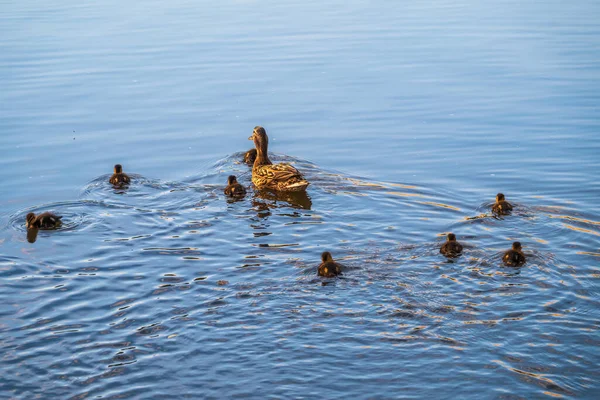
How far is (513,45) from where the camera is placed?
24.8 m

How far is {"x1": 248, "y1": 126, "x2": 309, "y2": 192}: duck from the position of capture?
1366cm

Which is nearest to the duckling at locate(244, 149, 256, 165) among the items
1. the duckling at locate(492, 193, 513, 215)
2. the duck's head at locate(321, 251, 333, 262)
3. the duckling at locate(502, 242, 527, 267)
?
the duckling at locate(492, 193, 513, 215)

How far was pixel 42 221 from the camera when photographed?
39.4 feet

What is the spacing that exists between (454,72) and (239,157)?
8030 mm

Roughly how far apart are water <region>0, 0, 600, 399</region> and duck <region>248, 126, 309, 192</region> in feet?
1.29

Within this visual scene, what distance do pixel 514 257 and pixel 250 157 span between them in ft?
22.7

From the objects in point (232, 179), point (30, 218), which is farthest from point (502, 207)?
point (30, 218)

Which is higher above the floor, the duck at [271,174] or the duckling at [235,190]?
the duck at [271,174]

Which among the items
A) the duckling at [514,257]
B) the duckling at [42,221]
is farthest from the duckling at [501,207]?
the duckling at [42,221]

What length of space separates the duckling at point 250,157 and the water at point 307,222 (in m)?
0.19

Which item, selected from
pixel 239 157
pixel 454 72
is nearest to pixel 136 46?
pixel 454 72

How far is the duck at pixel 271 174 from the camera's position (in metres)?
13.7

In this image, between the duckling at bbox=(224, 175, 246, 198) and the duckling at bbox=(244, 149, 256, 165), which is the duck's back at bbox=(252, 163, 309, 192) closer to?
the duckling at bbox=(224, 175, 246, 198)

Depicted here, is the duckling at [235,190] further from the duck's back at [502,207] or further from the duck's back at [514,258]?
the duck's back at [514,258]
